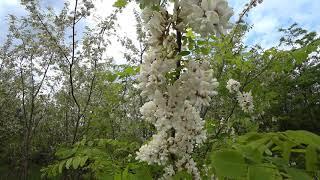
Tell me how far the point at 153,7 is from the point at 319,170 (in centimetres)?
127

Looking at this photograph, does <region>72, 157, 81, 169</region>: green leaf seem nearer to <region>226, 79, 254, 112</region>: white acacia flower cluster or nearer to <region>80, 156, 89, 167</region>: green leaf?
<region>80, 156, 89, 167</region>: green leaf

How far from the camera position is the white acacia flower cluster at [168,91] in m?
2.26

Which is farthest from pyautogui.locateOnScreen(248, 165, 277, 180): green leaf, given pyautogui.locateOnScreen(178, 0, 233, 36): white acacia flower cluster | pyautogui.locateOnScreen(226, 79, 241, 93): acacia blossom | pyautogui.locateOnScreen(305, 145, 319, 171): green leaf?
pyautogui.locateOnScreen(226, 79, 241, 93): acacia blossom

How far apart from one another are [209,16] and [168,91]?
0.48 metres

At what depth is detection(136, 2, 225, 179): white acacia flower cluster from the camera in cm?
226

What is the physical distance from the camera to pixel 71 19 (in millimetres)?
12133

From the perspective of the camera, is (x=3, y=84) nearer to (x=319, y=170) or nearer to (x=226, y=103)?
(x=226, y=103)

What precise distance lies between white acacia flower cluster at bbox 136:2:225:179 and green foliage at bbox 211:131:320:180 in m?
0.74

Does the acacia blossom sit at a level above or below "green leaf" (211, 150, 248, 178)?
above

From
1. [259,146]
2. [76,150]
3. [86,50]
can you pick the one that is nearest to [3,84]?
[86,50]

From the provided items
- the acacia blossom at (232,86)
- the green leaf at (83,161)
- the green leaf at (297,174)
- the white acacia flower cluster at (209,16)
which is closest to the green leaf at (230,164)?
the green leaf at (297,174)

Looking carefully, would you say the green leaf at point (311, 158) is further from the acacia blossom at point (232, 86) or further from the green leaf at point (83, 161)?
the acacia blossom at point (232, 86)

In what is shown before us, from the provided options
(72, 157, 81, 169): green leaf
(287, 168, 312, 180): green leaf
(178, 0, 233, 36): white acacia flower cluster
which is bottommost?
(287, 168, 312, 180): green leaf

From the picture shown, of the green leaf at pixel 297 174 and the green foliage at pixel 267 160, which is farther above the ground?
the green foliage at pixel 267 160
